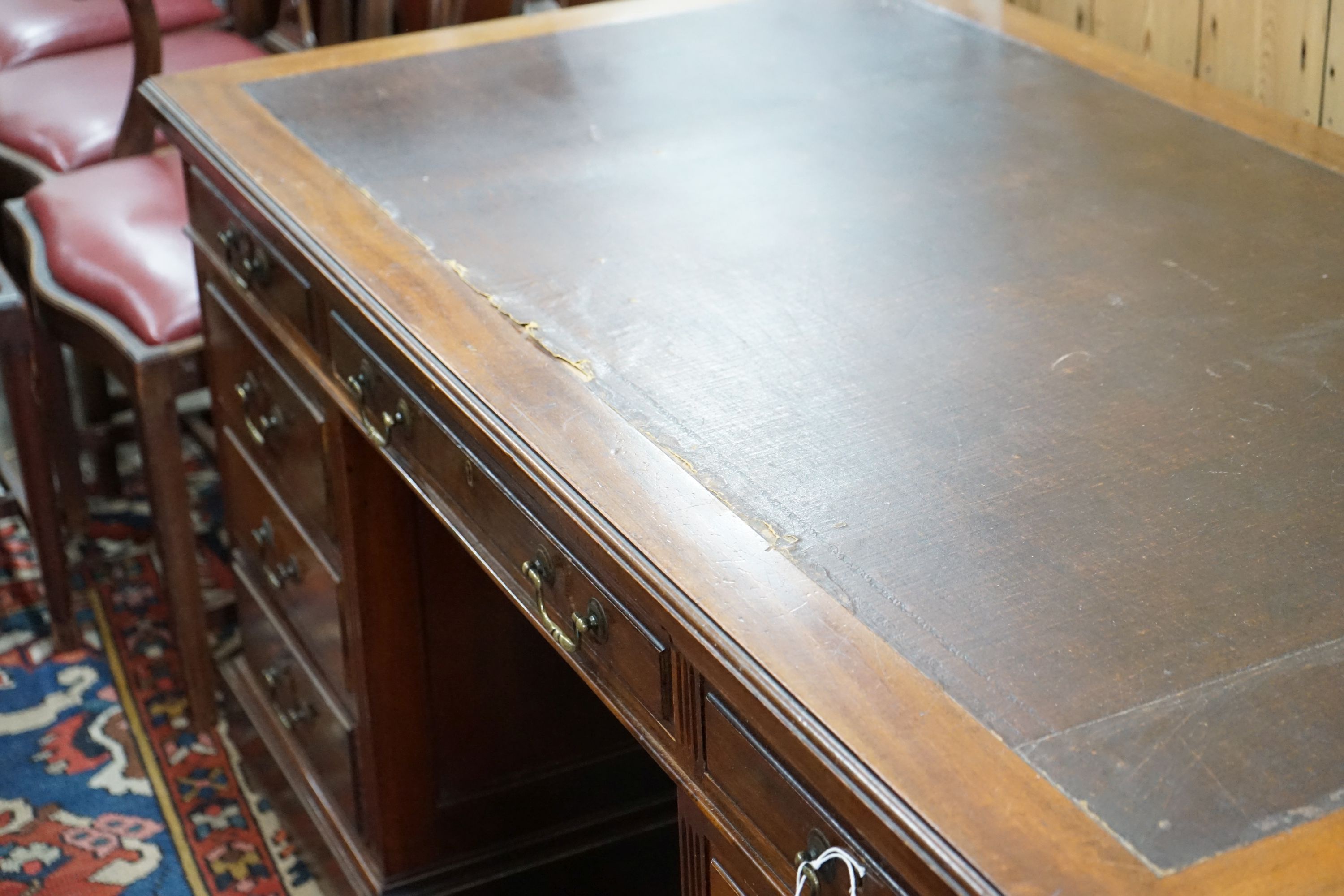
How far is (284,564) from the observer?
6.49 feet

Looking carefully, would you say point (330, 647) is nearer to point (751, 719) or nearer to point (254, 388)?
point (254, 388)

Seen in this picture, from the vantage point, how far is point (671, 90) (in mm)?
1790

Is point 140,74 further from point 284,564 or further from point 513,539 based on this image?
point 513,539

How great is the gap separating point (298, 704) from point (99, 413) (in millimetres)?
1163

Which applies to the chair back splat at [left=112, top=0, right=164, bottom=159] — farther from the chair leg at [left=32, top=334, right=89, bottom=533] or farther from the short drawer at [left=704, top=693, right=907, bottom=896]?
the short drawer at [left=704, top=693, right=907, bottom=896]

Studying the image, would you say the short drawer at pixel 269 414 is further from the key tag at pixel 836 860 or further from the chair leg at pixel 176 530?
the key tag at pixel 836 860

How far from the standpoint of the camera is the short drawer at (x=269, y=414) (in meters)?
1.77

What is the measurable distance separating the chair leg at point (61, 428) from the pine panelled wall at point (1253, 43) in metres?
1.67

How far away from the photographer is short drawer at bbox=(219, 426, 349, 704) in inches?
72.7

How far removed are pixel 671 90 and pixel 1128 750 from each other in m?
1.17

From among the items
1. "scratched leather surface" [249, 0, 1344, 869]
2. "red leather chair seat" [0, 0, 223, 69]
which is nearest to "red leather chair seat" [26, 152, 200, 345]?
"scratched leather surface" [249, 0, 1344, 869]

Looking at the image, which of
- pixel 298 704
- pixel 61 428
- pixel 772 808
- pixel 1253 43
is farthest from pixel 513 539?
pixel 61 428

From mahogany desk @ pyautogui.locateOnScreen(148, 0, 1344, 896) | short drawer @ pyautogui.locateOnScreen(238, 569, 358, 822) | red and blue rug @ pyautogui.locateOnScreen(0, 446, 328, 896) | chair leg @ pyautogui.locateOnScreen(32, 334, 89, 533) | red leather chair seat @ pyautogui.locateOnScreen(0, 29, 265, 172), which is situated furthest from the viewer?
red leather chair seat @ pyautogui.locateOnScreen(0, 29, 265, 172)

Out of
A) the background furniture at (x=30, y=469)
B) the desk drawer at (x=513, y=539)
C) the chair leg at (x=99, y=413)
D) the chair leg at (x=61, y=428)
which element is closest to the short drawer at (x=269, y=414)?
the desk drawer at (x=513, y=539)
